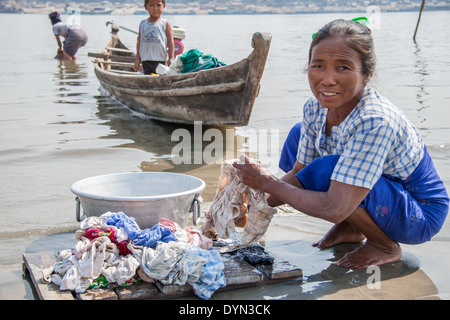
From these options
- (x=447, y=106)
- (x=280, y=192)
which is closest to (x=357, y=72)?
(x=280, y=192)

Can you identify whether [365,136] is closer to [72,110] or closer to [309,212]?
[309,212]

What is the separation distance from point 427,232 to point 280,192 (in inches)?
27.7

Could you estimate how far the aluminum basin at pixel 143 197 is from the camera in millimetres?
2414

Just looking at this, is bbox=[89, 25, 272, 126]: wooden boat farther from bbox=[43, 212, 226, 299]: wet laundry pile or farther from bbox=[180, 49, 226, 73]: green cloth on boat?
bbox=[43, 212, 226, 299]: wet laundry pile

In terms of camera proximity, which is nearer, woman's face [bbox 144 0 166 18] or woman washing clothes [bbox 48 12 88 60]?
woman's face [bbox 144 0 166 18]

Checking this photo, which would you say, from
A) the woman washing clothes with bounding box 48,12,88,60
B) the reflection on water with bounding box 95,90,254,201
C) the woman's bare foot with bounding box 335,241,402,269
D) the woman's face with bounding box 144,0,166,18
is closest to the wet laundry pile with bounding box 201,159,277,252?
the woman's bare foot with bounding box 335,241,402,269

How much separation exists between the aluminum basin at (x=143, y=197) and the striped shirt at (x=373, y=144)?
805mm

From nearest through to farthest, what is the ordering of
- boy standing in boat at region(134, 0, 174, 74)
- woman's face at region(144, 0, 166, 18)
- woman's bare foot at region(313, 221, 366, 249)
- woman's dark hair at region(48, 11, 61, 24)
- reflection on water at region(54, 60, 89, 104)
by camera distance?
woman's bare foot at region(313, 221, 366, 249) → woman's face at region(144, 0, 166, 18) → boy standing in boat at region(134, 0, 174, 74) → reflection on water at region(54, 60, 89, 104) → woman's dark hair at region(48, 11, 61, 24)

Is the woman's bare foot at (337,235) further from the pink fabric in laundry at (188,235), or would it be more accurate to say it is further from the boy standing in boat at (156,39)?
the boy standing in boat at (156,39)

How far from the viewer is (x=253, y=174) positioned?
219 centimetres

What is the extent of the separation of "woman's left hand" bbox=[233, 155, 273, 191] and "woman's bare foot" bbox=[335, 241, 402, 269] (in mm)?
573

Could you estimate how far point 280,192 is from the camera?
215 centimetres

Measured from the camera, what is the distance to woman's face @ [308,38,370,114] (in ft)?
6.71

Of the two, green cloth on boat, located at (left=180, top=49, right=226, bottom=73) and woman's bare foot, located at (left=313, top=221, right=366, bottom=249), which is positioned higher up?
green cloth on boat, located at (left=180, top=49, right=226, bottom=73)
